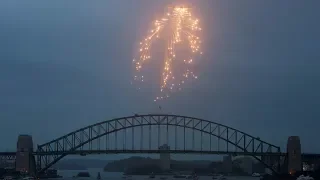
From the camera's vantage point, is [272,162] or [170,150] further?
[272,162]

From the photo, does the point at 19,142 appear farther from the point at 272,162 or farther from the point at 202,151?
the point at 272,162

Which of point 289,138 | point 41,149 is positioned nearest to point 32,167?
point 41,149

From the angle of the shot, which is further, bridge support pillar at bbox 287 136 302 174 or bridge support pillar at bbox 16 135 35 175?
bridge support pillar at bbox 16 135 35 175

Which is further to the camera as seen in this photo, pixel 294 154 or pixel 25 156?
pixel 25 156
